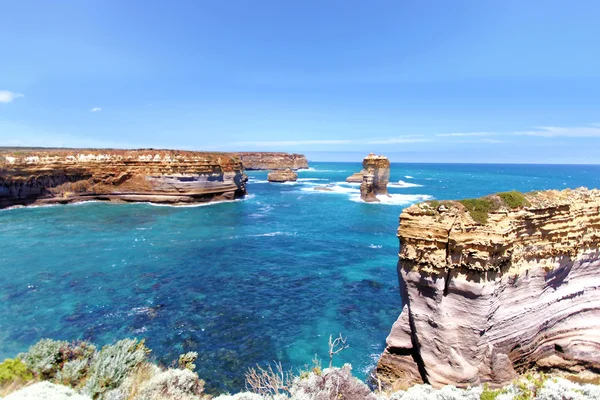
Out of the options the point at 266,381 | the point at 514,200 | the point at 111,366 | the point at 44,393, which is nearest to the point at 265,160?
the point at 266,381

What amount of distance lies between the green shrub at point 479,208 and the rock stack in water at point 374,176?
5284 cm

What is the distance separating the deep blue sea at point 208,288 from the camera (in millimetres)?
16734

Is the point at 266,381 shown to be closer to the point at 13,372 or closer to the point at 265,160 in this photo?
the point at 13,372

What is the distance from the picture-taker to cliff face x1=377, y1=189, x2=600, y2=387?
40.3 feet

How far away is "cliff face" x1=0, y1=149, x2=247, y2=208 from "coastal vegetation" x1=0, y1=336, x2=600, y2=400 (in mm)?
50875

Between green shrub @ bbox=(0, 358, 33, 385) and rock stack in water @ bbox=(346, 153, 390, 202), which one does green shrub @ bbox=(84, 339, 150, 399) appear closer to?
green shrub @ bbox=(0, 358, 33, 385)

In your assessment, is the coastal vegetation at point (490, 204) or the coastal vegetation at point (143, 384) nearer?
the coastal vegetation at point (143, 384)

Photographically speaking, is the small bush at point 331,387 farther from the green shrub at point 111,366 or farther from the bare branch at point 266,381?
the green shrub at point 111,366

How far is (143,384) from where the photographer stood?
10062 millimetres

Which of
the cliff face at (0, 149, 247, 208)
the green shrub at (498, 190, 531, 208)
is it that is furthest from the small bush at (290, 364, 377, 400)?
the cliff face at (0, 149, 247, 208)

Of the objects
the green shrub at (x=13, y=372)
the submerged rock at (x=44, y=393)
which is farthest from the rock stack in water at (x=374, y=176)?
the submerged rock at (x=44, y=393)

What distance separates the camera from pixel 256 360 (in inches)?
612

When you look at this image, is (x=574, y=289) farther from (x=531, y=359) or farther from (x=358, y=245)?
(x=358, y=245)

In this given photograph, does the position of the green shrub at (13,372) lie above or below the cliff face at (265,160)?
below
